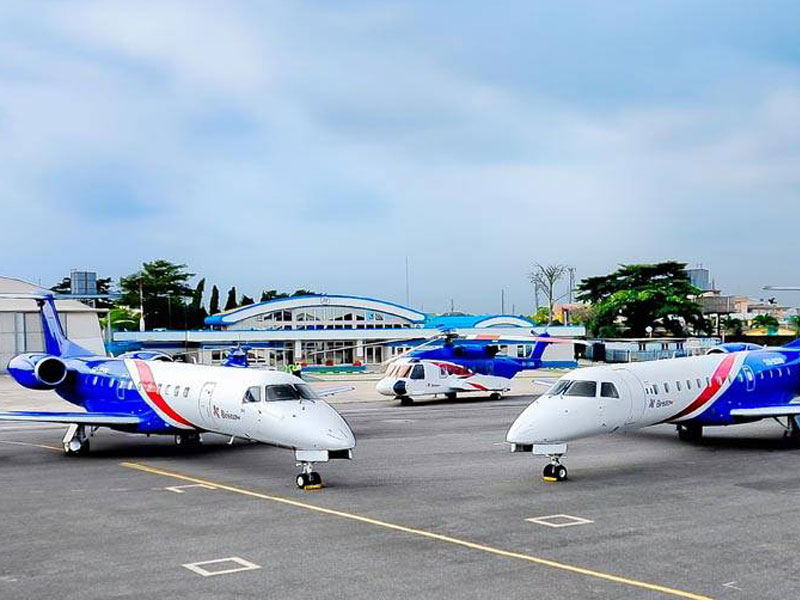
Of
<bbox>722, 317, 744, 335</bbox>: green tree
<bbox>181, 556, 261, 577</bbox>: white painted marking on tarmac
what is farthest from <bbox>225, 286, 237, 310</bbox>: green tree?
<bbox>181, 556, 261, 577</bbox>: white painted marking on tarmac

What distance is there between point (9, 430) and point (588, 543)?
1065 inches

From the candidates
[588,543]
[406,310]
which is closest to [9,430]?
[588,543]

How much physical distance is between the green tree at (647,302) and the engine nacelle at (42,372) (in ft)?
258

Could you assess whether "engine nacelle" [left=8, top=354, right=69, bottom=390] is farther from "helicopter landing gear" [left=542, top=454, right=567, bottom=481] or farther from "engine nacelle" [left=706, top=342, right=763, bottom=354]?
"engine nacelle" [left=706, top=342, right=763, bottom=354]

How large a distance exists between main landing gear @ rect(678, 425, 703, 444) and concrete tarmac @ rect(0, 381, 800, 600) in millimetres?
791

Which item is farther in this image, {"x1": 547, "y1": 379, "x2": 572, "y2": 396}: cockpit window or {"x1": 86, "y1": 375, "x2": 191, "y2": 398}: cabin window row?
{"x1": 86, "y1": 375, "x2": 191, "y2": 398}: cabin window row

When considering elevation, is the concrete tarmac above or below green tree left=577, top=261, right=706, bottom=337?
below

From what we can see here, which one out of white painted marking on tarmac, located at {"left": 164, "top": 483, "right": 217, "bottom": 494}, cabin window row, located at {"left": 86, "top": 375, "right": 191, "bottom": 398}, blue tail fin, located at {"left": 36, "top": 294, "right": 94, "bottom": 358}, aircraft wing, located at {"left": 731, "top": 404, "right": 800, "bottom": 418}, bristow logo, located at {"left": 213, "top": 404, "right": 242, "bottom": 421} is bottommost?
white painted marking on tarmac, located at {"left": 164, "top": 483, "right": 217, "bottom": 494}

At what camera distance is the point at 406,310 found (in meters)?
88.4

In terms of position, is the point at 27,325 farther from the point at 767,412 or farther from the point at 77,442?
the point at 767,412

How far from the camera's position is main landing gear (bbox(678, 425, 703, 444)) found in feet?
89.9

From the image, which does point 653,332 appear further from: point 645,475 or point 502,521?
point 502,521

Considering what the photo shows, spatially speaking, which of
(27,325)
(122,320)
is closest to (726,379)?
(27,325)

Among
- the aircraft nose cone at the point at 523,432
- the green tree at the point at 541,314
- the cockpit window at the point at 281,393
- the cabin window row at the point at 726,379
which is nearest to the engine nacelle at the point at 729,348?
the cabin window row at the point at 726,379
